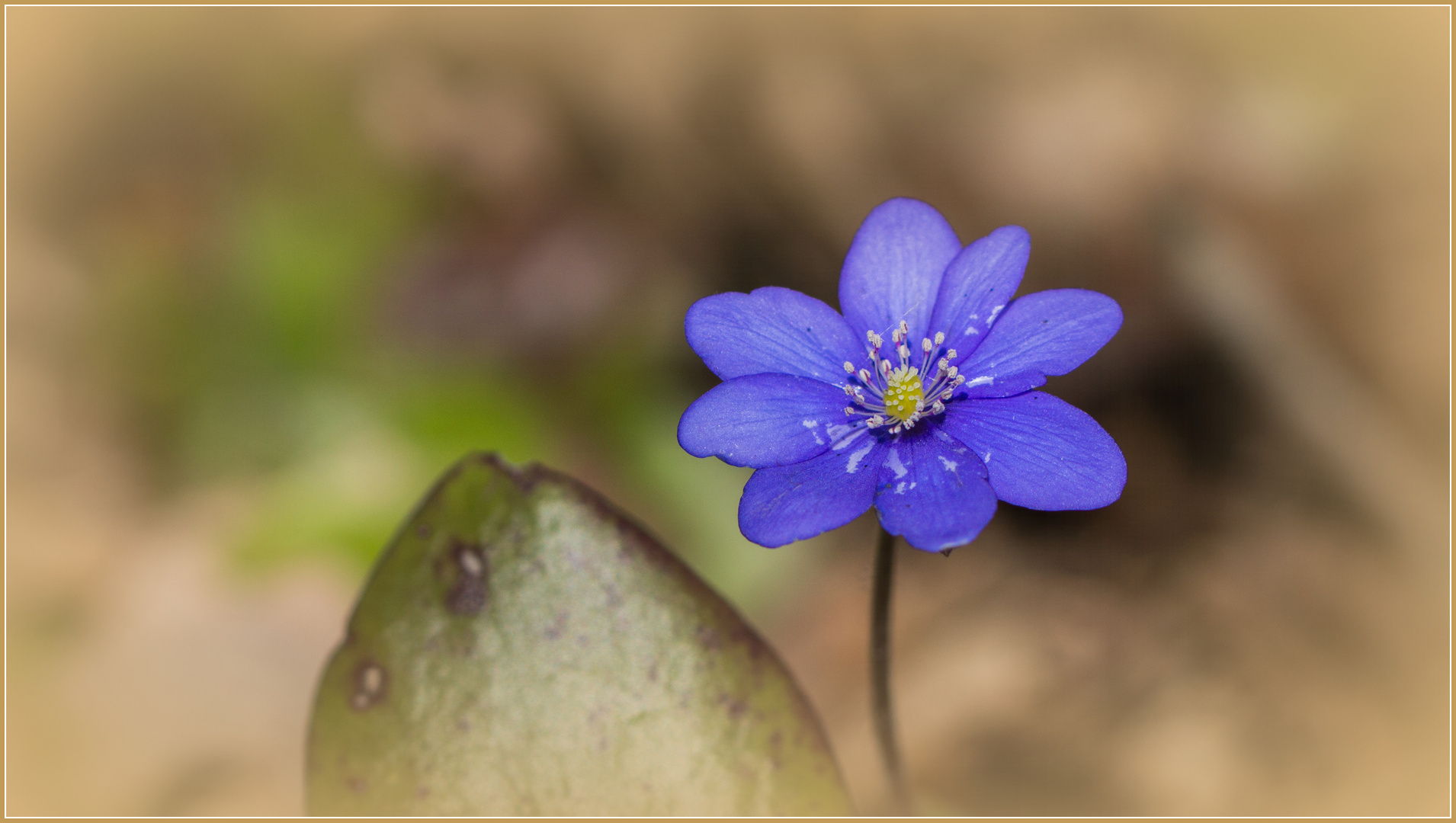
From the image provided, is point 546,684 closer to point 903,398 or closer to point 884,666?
point 884,666

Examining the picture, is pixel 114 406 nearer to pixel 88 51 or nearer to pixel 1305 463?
pixel 88 51

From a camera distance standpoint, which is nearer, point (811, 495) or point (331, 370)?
point (811, 495)

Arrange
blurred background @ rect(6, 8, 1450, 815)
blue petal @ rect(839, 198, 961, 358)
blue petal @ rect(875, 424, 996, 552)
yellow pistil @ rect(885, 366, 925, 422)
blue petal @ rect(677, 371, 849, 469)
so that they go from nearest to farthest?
blue petal @ rect(875, 424, 996, 552) → blue petal @ rect(677, 371, 849, 469) → yellow pistil @ rect(885, 366, 925, 422) → blue petal @ rect(839, 198, 961, 358) → blurred background @ rect(6, 8, 1450, 815)

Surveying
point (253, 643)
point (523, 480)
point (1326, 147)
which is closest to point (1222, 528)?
point (1326, 147)

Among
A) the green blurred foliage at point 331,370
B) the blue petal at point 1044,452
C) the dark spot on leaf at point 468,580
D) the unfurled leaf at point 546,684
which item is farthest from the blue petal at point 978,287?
the green blurred foliage at point 331,370

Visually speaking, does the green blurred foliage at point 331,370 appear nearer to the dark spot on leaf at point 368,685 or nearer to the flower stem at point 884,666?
the flower stem at point 884,666

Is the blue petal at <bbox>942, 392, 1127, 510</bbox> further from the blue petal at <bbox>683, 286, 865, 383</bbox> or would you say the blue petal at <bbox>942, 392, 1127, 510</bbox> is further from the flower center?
the blue petal at <bbox>683, 286, 865, 383</bbox>

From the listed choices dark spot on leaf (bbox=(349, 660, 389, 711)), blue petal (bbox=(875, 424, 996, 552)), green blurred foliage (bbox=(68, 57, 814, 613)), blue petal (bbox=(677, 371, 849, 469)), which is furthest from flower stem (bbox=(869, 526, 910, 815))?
green blurred foliage (bbox=(68, 57, 814, 613))

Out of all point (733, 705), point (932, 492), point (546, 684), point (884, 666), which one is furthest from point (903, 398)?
point (546, 684)
